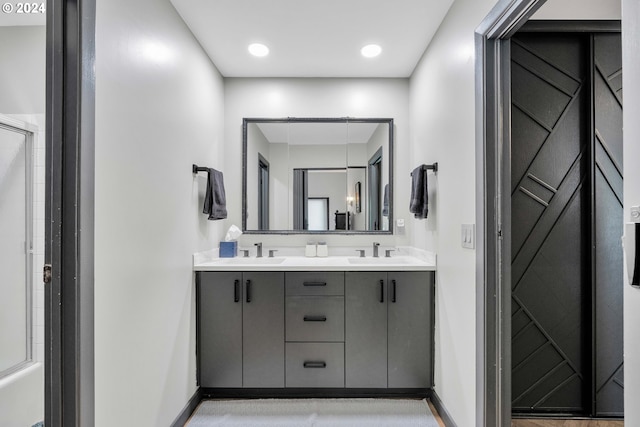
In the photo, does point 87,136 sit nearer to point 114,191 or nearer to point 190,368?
point 114,191

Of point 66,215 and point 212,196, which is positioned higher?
point 212,196

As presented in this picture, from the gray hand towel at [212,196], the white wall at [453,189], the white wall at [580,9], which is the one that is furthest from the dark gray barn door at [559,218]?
the gray hand towel at [212,196]

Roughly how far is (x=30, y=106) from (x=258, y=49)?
143 centimetres

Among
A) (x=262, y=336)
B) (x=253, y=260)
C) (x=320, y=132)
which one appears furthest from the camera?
(x=320, y=132)

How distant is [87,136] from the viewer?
127 cm

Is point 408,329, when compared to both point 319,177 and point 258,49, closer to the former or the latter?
point 319,177

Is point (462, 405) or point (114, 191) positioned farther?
point (462, 405)

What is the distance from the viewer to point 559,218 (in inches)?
82.6

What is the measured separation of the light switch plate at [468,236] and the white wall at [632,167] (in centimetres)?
80

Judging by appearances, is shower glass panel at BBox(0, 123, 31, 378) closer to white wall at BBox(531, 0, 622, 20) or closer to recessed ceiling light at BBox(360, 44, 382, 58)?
recessed ceiling light at BBox(360, 44, 382, 58)

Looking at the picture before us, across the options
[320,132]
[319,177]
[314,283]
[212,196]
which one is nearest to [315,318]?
[314,283]

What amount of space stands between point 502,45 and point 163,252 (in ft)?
6.27

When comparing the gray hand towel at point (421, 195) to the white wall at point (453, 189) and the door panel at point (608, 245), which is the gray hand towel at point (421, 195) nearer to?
the white wall at point (453, 189)

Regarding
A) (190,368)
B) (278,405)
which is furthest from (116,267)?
(278,405)
